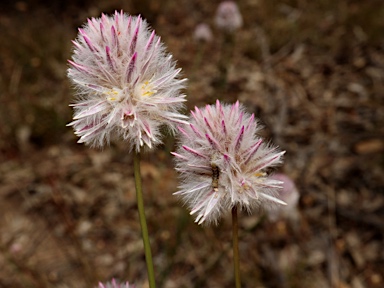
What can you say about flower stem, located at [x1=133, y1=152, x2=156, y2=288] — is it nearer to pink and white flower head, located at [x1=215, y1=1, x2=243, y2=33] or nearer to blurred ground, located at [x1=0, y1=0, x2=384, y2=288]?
blurred ground, located at [x1=0, y1=0, x2=384, y2=288]

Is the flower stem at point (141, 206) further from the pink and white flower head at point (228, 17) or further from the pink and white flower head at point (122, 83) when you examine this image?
the pink and white flower head at point (228, 17)

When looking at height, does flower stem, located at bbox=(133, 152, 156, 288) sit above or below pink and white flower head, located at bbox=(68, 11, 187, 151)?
below

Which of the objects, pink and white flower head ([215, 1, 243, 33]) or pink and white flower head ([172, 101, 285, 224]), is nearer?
pink and white flower head ([172, 101, 285, 224])

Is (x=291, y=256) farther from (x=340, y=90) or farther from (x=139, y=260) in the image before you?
(x=340, y=90)

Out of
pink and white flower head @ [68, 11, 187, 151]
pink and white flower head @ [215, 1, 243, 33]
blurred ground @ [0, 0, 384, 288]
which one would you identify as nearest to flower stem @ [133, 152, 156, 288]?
pink and white flower head @ [68, 11, 187, 151]

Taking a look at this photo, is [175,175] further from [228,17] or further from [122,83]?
[122,83]
